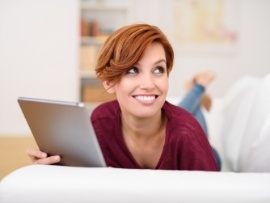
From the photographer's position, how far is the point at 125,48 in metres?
1.04

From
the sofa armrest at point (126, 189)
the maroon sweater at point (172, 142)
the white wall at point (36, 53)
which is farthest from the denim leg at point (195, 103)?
the white wall at point (36, 53)

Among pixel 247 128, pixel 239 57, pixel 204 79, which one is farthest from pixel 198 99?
pixel 239 57

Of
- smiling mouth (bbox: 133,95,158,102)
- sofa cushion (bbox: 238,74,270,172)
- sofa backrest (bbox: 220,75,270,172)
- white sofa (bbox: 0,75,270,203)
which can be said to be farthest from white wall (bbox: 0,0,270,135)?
white sofa (bbox: 0,75,270,203)

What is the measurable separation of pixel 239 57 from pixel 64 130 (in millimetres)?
3545

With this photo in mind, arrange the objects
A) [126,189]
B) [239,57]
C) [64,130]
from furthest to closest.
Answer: [239,57] < [64,130] < [126,189]

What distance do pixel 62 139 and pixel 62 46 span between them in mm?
2820

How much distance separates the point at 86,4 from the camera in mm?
3877

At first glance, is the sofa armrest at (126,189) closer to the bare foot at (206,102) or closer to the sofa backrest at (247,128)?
the sofa backrest at (247,128)

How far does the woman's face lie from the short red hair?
0.06ft

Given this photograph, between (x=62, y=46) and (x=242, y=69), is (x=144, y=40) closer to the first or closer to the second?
(x=62, y=46)

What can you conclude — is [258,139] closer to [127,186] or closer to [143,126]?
[143,126]

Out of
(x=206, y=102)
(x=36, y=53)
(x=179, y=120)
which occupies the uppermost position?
(x=179, y=120)

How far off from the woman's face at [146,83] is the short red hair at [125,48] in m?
0.02

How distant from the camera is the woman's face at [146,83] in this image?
1.06 metres
